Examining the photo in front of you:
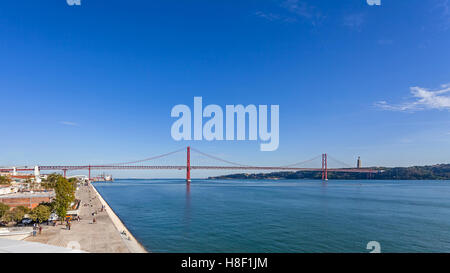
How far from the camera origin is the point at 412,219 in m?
20.7

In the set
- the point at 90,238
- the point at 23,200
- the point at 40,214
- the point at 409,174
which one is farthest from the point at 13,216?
the point at 409,174

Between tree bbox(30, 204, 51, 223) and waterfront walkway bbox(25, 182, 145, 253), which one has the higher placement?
tree bbox(30, 204, 51, 223)

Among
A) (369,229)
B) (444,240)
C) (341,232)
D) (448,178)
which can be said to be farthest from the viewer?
(448,178)

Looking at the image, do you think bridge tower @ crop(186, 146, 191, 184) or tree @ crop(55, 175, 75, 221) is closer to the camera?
tree @ crop(55, 175, 75, 221)

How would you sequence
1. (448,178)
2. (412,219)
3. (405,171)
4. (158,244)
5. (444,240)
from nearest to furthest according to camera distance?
(158,244) → (444,240) → (412,219) → (448,178) → (405,171)

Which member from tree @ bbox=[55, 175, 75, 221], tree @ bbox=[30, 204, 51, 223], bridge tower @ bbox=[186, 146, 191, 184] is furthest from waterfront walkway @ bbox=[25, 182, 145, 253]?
Result: bridge tower @ bbox=[186, 146, 191, 184]

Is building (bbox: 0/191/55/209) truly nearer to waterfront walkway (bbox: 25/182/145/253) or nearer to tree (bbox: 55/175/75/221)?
tree (bbox: 55/175/75/221)

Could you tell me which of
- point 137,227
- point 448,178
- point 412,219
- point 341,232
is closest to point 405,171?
point 448,178

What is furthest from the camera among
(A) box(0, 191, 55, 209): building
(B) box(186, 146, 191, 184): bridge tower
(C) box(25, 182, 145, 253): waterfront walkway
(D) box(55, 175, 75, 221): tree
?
(B) box(186, 146, 191, 184): bridge tower

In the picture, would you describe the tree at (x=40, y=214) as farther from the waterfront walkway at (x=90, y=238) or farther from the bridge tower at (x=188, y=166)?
the bridge tower at (x=188, y=166)
